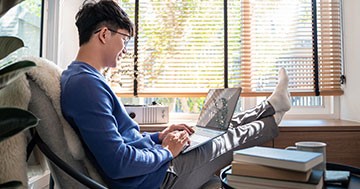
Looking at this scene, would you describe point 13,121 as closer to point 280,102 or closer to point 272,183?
point 272,183

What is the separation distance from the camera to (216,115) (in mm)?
1474

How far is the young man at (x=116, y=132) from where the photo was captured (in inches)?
33.2

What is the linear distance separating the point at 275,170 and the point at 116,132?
Result: 1.70 feet

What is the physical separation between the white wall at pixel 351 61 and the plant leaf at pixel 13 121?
2251 mm

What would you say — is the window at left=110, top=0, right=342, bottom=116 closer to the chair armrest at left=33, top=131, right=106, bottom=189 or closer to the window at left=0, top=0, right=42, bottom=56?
the window at left=0, top=0, right=42, bottom=56

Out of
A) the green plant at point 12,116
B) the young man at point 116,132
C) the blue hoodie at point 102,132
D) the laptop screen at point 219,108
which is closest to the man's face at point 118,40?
the young man at point 116,132

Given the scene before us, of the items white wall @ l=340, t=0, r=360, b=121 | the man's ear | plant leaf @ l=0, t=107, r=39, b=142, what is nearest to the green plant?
plant leaf @ l=0, t=107, r=39, b=142

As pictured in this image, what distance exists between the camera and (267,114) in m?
1.61

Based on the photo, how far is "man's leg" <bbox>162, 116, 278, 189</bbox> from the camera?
1.11 m

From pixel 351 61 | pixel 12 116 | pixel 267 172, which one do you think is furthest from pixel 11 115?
pixel 351 61

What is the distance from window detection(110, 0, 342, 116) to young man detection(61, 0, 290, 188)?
0.89 meters

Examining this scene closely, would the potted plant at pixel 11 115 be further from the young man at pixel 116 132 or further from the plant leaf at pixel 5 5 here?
the young man at pixel 116 132

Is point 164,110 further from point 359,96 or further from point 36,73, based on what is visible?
point 359,96

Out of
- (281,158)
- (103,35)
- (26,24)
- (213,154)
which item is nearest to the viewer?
(281,158)
